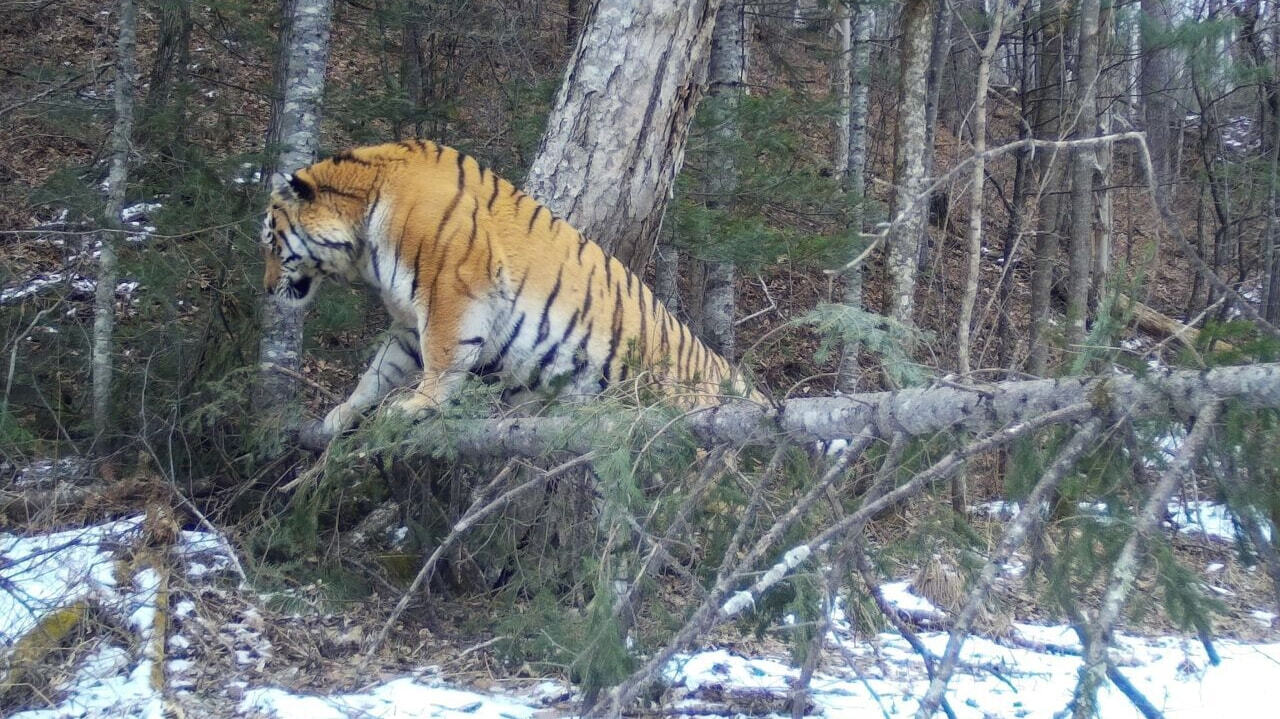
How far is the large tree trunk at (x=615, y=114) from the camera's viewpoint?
6316 millimetres

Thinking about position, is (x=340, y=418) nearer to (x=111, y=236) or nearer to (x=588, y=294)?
(x=588, y=294)

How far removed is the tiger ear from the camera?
528 cm

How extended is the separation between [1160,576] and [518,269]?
10.9 feet

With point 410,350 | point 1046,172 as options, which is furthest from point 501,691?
point 1046,172

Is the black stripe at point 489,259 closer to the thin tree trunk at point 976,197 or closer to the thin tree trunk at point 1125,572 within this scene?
the thin tree trunk at point 1125,572

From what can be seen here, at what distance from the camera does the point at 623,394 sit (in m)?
4.04

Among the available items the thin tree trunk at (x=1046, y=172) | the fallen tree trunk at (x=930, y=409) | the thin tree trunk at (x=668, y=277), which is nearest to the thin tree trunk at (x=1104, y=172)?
the thin tree trunk at (x=1046, y=172)

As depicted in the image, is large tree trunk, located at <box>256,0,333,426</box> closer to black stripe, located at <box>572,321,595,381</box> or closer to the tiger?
the tiger

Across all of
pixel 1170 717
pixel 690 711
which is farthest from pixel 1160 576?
pixel 1170 717

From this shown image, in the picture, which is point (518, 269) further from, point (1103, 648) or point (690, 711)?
point (1103, 648)

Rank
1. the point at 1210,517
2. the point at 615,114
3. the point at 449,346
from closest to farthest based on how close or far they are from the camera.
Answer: the point at 1210,517, the point at 449,346, the point at 615,114

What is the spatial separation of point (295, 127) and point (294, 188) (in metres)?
1.08

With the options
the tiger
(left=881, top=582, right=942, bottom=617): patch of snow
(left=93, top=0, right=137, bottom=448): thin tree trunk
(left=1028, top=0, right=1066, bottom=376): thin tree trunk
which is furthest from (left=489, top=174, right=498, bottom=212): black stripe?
(left=1028, top=0, right=1066, bottom=376): thin tree trunk

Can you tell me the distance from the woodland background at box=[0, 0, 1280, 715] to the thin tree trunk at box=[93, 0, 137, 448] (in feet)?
0.09
